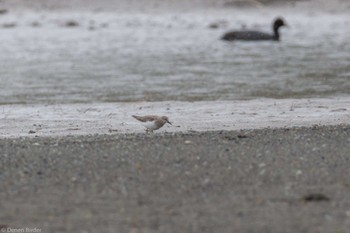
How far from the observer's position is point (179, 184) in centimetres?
1069

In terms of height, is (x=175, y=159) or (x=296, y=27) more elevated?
(x=175, y=159)

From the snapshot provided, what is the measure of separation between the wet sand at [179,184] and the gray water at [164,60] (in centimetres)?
714

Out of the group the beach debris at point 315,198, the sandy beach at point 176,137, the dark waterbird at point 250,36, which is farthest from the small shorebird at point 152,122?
the dark waterbird at point 250,36

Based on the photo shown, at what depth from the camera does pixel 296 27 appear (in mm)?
42969

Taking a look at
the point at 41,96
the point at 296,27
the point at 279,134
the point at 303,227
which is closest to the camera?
the point at 303,227

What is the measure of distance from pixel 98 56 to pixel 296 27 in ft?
46.2

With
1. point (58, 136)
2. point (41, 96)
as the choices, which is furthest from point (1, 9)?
point (58, 136)

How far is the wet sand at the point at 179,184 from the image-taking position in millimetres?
9391

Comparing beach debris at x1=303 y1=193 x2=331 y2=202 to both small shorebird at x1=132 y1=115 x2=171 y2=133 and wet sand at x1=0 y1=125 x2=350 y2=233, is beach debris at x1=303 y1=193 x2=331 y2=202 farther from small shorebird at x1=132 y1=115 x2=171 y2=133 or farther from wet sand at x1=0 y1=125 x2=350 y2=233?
small shorebird at x1=132 y1=115 x2=171 y2=133

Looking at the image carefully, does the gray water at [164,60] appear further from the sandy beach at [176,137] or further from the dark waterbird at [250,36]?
the dark waterbird at [250,36]

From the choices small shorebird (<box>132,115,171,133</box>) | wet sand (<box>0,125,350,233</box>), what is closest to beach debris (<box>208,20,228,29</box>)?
small shorebird (<box>132,115,171,133</box>)

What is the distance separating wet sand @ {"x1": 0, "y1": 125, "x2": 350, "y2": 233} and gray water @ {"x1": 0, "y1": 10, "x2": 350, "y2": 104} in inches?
281

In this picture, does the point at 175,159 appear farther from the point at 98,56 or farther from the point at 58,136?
the point at 98,56

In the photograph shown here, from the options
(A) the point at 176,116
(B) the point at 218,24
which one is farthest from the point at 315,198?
(B) the point at 218,24
